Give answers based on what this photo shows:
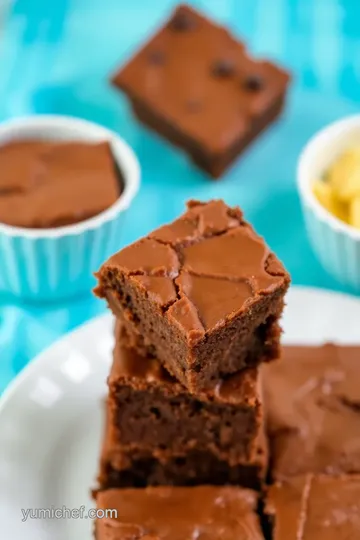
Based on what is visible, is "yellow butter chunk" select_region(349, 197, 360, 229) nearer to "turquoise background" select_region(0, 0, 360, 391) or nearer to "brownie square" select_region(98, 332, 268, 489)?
"turquoise background" select_region(0, 0, 360, 391)

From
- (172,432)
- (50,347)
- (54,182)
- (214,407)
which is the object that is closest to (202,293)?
(214,407)

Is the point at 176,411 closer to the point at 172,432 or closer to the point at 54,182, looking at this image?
the point at 172,432

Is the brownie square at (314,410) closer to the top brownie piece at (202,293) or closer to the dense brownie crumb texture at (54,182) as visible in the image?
the top brownie piece at (202,293)

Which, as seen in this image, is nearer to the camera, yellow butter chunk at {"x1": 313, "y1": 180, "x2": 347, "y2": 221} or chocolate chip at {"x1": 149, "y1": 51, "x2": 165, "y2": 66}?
yellow butter chunk at {"x1": 313, "y1": 180, "x2": 347, "y2": 221}

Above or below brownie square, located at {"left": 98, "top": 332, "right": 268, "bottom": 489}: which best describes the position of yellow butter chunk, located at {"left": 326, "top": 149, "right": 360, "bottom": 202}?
above

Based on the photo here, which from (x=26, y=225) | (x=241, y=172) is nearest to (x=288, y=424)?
(x=26, y=225)

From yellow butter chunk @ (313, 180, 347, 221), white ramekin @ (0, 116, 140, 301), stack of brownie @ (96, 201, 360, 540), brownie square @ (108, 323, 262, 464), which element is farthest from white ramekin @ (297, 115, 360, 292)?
brownie square @ (108, 323, 262, 464)

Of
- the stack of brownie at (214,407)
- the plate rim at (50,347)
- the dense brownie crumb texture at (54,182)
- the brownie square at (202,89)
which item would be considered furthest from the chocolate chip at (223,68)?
the stack of brownie at (214,407)
